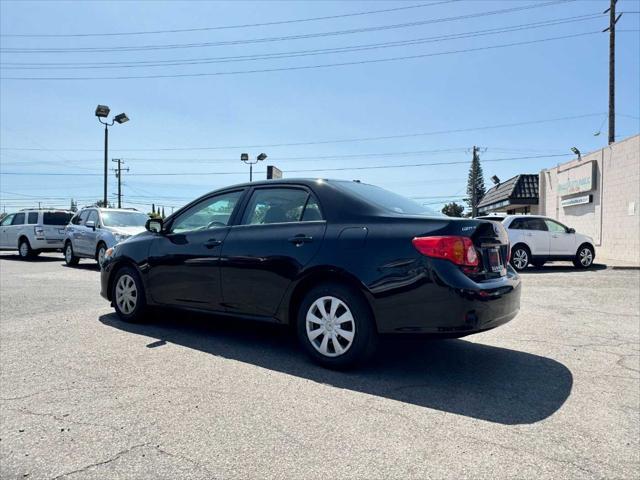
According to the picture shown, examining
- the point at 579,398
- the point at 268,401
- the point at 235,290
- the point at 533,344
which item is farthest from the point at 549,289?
the point at 268,401

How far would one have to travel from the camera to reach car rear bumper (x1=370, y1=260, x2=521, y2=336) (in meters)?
3.46

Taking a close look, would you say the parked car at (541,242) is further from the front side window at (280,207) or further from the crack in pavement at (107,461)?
the crack in pavement at (107,461)

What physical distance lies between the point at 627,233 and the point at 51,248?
68.4 ft

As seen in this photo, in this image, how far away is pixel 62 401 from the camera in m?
3.20

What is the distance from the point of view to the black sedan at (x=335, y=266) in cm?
354

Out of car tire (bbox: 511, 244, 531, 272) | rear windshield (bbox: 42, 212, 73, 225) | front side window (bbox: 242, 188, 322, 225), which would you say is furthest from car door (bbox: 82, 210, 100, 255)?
car tire (bbox: 511, 244, 531, 272)

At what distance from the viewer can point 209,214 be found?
16.9ft

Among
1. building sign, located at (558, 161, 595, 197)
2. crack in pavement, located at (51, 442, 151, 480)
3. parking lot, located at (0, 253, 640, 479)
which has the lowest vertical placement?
crack in pavement, located at (51, 442, 151, 480)

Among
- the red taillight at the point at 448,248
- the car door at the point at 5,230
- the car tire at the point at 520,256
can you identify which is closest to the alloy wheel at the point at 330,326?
the red taillight at the point at 448,248

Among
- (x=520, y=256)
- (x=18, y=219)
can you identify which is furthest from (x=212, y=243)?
(x=18, y=219)

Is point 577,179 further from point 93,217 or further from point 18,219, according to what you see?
point 18,219

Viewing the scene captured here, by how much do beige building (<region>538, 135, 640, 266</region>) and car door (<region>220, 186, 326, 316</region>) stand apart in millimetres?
14934

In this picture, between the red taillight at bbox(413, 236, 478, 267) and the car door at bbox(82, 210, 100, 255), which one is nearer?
the red taillight at bbox(413, 236, 478, 267)

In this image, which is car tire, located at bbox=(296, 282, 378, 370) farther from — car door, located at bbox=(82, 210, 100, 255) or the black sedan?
car door, located at bbox=(82, 210, 100, 255)
